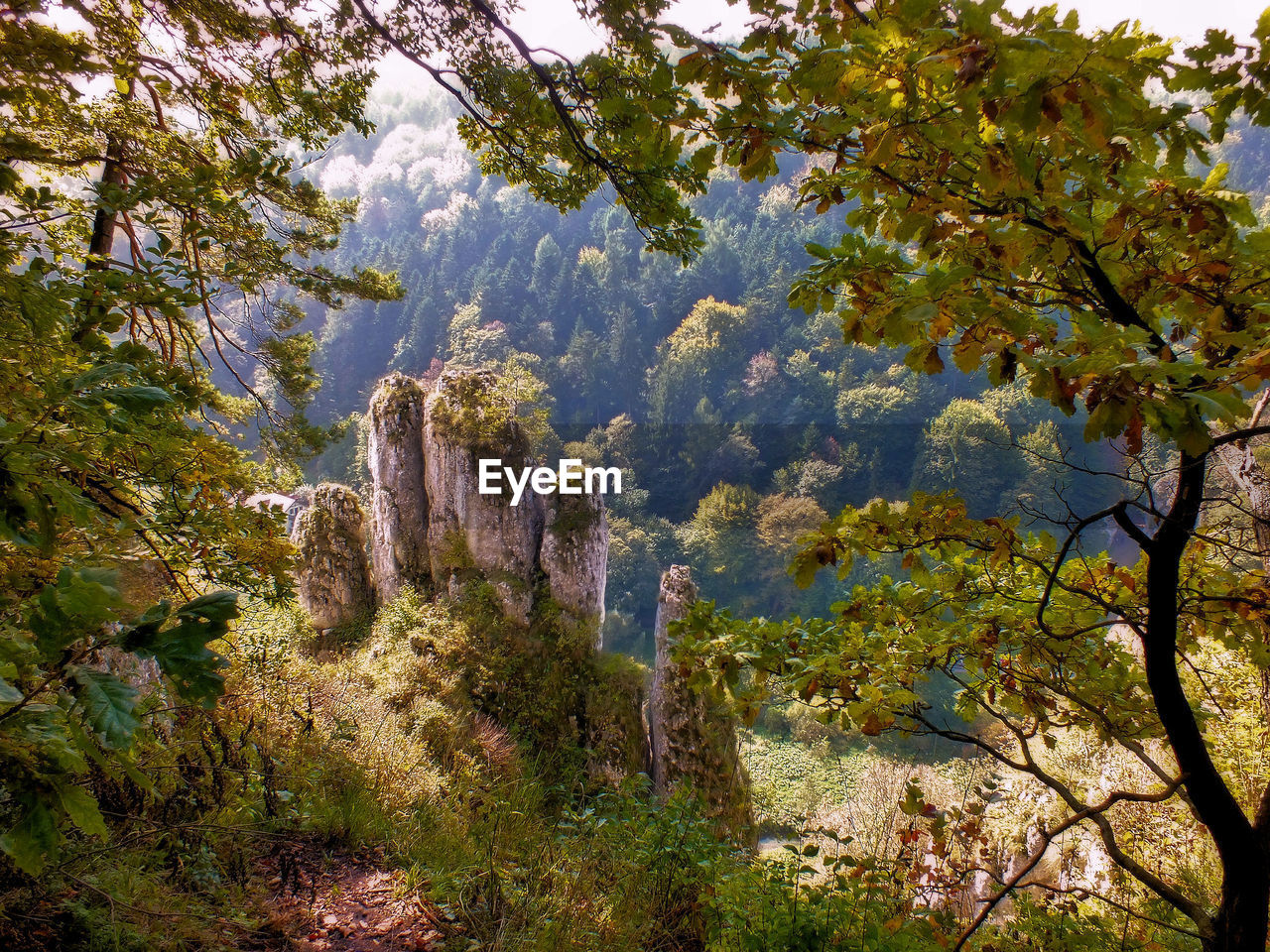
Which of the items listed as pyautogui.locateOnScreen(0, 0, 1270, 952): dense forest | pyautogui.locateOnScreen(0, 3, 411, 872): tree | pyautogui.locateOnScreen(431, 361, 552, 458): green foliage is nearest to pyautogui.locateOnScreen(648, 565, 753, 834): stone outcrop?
pyautogui.locateOnScreen(0, 0, 1270, 952): dense forest

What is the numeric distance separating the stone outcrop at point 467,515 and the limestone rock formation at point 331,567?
36cm

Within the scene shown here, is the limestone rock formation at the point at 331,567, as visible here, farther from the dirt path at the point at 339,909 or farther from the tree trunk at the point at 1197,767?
the tree trunk at the point at 1197,767

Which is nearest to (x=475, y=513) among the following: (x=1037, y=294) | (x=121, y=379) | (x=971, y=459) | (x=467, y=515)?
(x=467, y=515)

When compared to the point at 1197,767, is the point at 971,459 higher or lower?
higher

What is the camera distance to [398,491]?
32.8 feet

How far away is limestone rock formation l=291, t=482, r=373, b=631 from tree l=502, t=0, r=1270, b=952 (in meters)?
9.51

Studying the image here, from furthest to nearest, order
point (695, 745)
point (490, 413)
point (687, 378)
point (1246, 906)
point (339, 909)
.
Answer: point (687, 378) < point (490, 413) < point (695, 745) < point (339, 909) < point (1246, 906)

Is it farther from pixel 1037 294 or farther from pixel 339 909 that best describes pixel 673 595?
pixel 1037 294

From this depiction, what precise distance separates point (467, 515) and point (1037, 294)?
8.88m

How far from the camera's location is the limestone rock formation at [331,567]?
394 inches

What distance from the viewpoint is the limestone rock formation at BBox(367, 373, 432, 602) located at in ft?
32.4

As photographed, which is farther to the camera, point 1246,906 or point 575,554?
point 575,554

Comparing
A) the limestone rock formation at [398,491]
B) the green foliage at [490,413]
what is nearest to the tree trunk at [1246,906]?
the green foliage at [490,413]

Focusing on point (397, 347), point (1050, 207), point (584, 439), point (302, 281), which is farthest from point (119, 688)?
point (397, 347)
